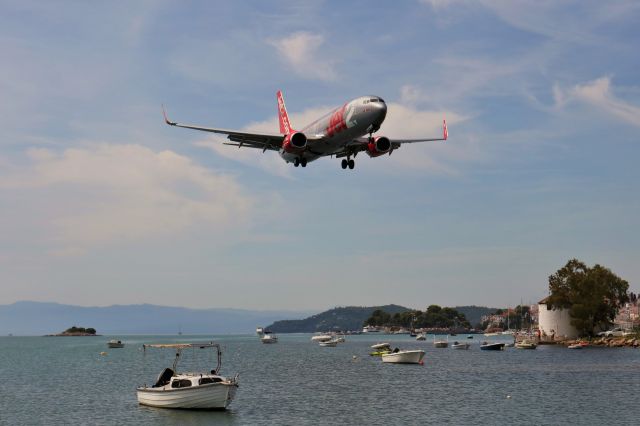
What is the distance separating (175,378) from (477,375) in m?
59.0

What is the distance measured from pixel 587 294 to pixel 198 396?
140797 millimetres

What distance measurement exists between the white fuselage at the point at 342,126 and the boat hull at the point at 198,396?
22.1 m

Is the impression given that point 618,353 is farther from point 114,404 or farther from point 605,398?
point 114,404

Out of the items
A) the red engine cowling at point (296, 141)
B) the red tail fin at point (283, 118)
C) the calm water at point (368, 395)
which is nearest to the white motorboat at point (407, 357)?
the calm water at point (368, 395)

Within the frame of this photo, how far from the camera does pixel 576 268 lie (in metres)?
186

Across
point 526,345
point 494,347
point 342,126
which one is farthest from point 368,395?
point 526,345

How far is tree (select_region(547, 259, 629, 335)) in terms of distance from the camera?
18188 centimetres

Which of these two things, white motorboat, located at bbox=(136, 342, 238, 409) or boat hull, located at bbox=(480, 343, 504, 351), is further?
boat hull, located at bbox=(480, 343, 504, 351)

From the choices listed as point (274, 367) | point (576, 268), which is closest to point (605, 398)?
point (274, 367)

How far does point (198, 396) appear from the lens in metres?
65.0

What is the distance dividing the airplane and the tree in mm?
123841

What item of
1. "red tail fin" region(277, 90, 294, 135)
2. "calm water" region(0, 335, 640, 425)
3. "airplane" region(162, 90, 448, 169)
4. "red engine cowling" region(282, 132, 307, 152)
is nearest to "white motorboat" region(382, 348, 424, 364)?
"calm water" region(0, 335, 640, 425)

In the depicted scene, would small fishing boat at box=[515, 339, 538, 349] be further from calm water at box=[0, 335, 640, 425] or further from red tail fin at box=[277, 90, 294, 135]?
red tail fin at box=[277, 90, 294, 135]

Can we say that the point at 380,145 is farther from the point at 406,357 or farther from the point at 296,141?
the point at 406,357
